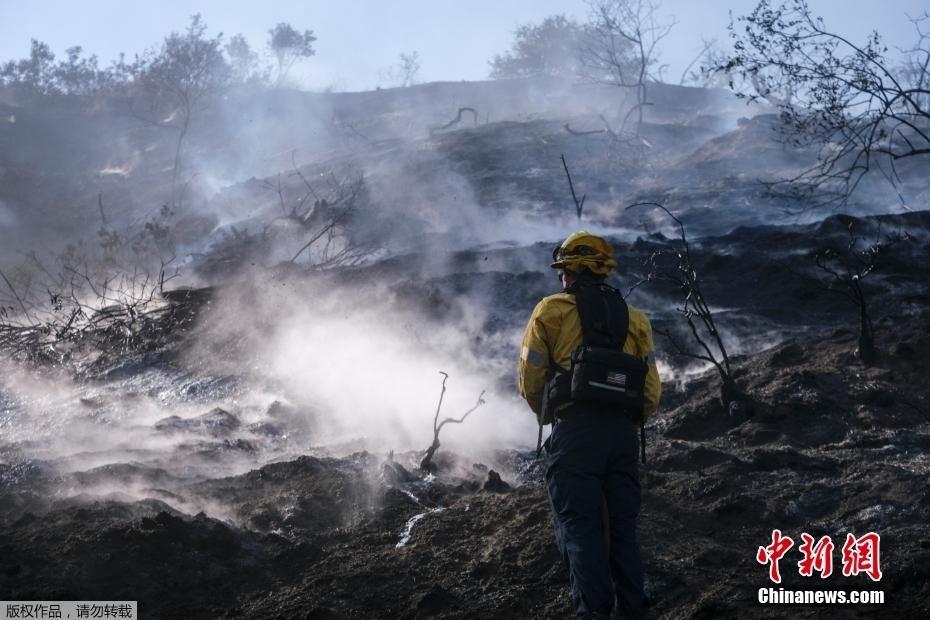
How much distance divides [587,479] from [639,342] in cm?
75

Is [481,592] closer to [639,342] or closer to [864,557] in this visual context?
[639,342]

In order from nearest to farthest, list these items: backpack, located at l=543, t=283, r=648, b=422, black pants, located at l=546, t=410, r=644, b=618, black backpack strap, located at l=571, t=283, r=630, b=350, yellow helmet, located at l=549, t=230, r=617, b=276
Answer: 1. black pants, located at l=546, t=410, r=644, b=618
2. backpack, located at l=543, t=283, r=648, b=422
3. black backpack strap, located at l=571, t=283, r=630, b=350
4. yellow helmet, located at l=549, t=230, r=617, b=276

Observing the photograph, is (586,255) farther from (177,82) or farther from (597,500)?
(177,82)

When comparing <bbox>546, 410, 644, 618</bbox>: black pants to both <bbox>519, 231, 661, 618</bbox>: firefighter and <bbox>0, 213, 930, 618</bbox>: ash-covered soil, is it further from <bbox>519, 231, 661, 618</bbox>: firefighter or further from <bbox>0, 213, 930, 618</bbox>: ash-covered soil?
<bbox>0, 213, 930, 618</bbox>: ash-covered soil

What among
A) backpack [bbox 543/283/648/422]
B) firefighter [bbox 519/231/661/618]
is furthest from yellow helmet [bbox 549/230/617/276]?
backpack [bbox 543/283/648/422]

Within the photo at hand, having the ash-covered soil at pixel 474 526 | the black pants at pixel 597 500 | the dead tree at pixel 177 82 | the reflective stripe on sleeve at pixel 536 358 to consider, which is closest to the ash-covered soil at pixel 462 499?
the ash-covered soil at pixel 474 526

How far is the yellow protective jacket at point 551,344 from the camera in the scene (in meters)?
4.55

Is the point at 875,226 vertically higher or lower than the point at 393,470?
higher

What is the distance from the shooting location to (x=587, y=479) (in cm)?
435

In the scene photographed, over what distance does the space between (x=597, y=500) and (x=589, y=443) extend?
0.85 ft

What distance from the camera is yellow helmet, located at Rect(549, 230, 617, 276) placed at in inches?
184

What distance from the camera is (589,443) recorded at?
4379 mm

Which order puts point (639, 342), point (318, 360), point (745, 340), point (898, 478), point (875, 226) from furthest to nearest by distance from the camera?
point (875, 226) → point (318, 360) → point (745, 340) → point (898, 478) → point (639, 342)

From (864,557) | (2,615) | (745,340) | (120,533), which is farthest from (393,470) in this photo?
(745,340)
